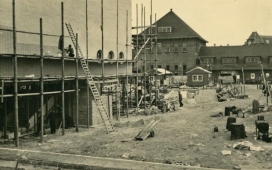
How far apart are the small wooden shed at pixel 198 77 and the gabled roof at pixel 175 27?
11452 millimetres

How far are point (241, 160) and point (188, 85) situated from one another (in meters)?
44.4

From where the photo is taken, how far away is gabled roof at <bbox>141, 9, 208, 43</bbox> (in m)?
65.1

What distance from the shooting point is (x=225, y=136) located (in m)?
16.4

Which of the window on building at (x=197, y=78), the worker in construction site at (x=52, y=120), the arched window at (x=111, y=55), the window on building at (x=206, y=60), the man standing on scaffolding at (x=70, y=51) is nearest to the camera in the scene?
the worker in construction site at (x=52, y=120)

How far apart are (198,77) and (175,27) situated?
15835mm

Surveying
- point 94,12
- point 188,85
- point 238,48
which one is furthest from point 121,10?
point 238,48

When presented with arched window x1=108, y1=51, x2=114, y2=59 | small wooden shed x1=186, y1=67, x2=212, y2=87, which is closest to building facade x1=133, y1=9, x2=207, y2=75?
small wooden shed x1=186, y1=67, x2=212, y2=87

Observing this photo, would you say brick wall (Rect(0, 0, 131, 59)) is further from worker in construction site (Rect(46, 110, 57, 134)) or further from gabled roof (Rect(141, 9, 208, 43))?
gabled roof (Rect(141, 9, 208, 43))

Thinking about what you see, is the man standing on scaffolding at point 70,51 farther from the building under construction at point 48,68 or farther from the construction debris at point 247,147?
the construction debris at point 247,147

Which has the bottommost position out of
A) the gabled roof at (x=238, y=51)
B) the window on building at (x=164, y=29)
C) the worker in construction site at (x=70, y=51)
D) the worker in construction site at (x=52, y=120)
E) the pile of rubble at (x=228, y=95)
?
the worker in construction site at (x=52, y=120)

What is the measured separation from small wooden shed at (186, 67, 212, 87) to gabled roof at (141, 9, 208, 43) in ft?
37.6

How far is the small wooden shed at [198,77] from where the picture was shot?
180 feet

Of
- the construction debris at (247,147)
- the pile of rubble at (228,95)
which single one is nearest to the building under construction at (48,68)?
the construction debris at (247,147)

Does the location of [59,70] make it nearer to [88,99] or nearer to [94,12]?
[88,99]
